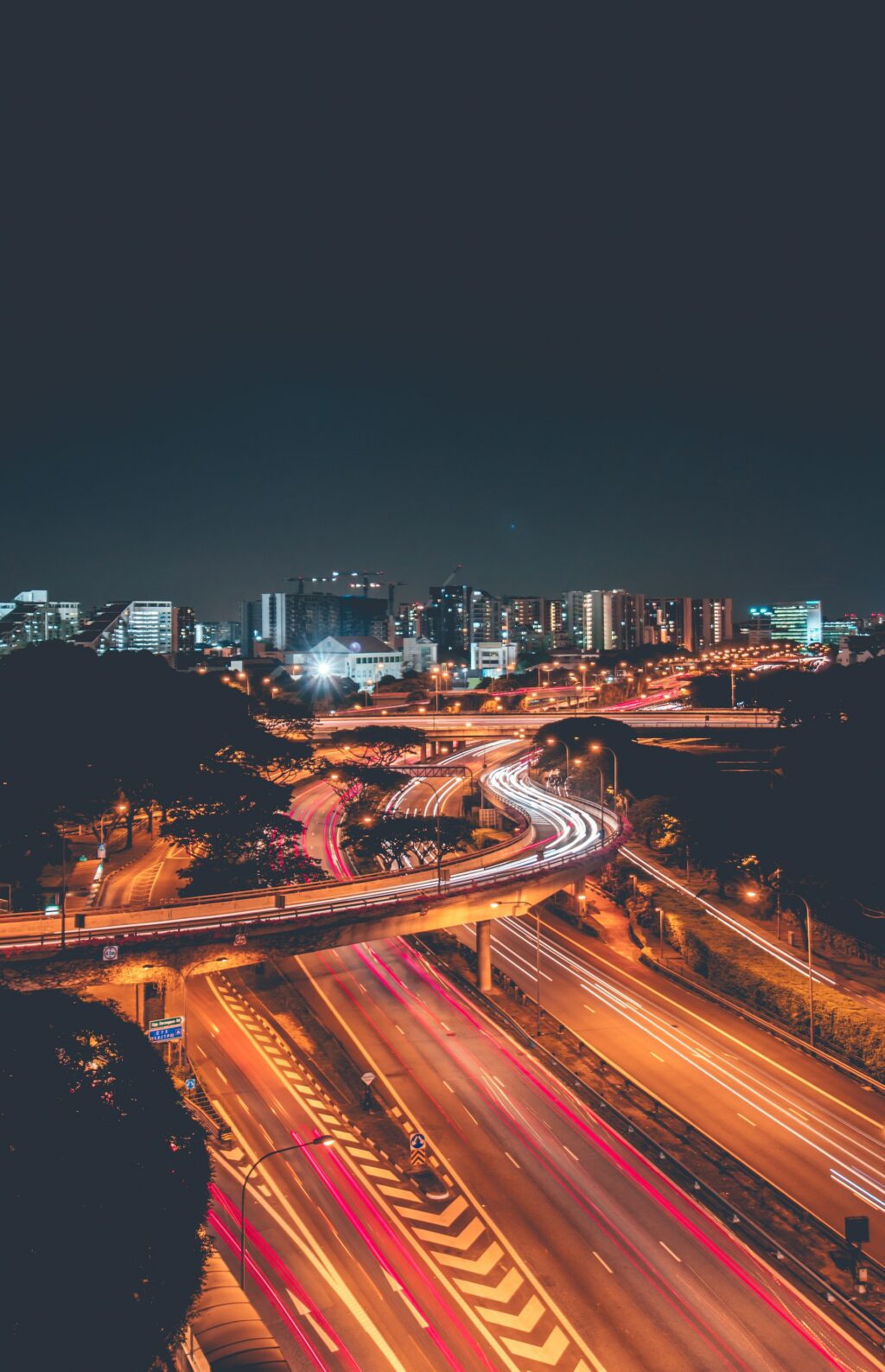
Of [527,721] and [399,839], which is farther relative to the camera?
[527,721]

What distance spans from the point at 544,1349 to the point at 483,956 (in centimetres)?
1864

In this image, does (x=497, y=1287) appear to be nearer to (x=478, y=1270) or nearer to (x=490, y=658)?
(x=478, y=1270)

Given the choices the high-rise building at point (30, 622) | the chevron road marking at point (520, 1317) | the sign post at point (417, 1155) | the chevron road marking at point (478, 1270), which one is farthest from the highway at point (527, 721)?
the high-rise building at point (30, 622)

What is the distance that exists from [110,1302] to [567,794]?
50766 mm

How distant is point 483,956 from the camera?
110ft

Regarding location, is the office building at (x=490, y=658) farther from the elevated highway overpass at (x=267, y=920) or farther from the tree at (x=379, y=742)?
the elevated highway overpass at (x=267, y=920)

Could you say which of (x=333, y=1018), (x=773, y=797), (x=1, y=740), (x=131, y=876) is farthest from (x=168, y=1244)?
(x=773, y=797)

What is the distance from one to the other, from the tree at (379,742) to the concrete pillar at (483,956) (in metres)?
28.4

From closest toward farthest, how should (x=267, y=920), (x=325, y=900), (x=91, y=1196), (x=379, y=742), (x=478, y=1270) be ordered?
1. (x=91, y=1196)
2. (x=478, y=1270)
3. (x=267, y=920)
4. (x=325, y=900)
5. (x=379, y=742)

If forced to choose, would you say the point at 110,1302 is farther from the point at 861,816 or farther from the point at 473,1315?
the point at 861,816

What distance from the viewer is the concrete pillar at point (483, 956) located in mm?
33500

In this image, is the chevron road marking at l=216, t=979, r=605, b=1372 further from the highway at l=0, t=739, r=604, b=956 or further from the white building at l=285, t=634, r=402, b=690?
the white building at l=285, t=634, r=402, b=690

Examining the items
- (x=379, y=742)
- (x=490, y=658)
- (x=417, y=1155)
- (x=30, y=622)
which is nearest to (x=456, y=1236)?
(x=417, y=1155)

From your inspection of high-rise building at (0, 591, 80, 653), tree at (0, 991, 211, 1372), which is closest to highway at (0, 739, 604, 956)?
tree at (0, 991, 211, 1372)
